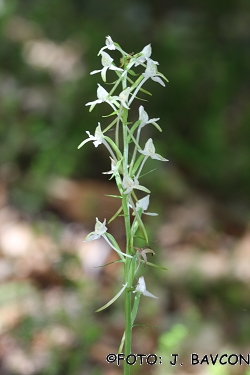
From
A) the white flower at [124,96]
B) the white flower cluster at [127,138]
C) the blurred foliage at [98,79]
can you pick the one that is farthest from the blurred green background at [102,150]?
the white flower at [124,96]

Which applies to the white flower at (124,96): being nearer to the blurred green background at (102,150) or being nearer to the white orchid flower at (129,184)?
the white orchid flower at (129,184)

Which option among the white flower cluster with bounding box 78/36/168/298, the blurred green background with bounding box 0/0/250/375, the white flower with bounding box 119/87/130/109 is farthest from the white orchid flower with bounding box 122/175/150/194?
the blurred green background with bounding box 0/0/250/375

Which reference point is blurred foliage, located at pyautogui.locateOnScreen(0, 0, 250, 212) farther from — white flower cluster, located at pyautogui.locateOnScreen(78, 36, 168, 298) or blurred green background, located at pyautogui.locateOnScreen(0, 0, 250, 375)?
white flower cluster, located at pyautogui.locateOnScreen(78, 36, 168, 298)

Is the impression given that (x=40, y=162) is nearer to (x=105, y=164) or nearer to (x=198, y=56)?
(x=105, y=164)

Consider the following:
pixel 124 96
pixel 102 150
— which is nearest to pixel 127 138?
pixel 124 96

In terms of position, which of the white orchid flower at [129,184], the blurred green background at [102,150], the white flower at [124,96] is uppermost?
the white flower at [124,96]

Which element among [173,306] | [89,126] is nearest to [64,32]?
[89,126]
